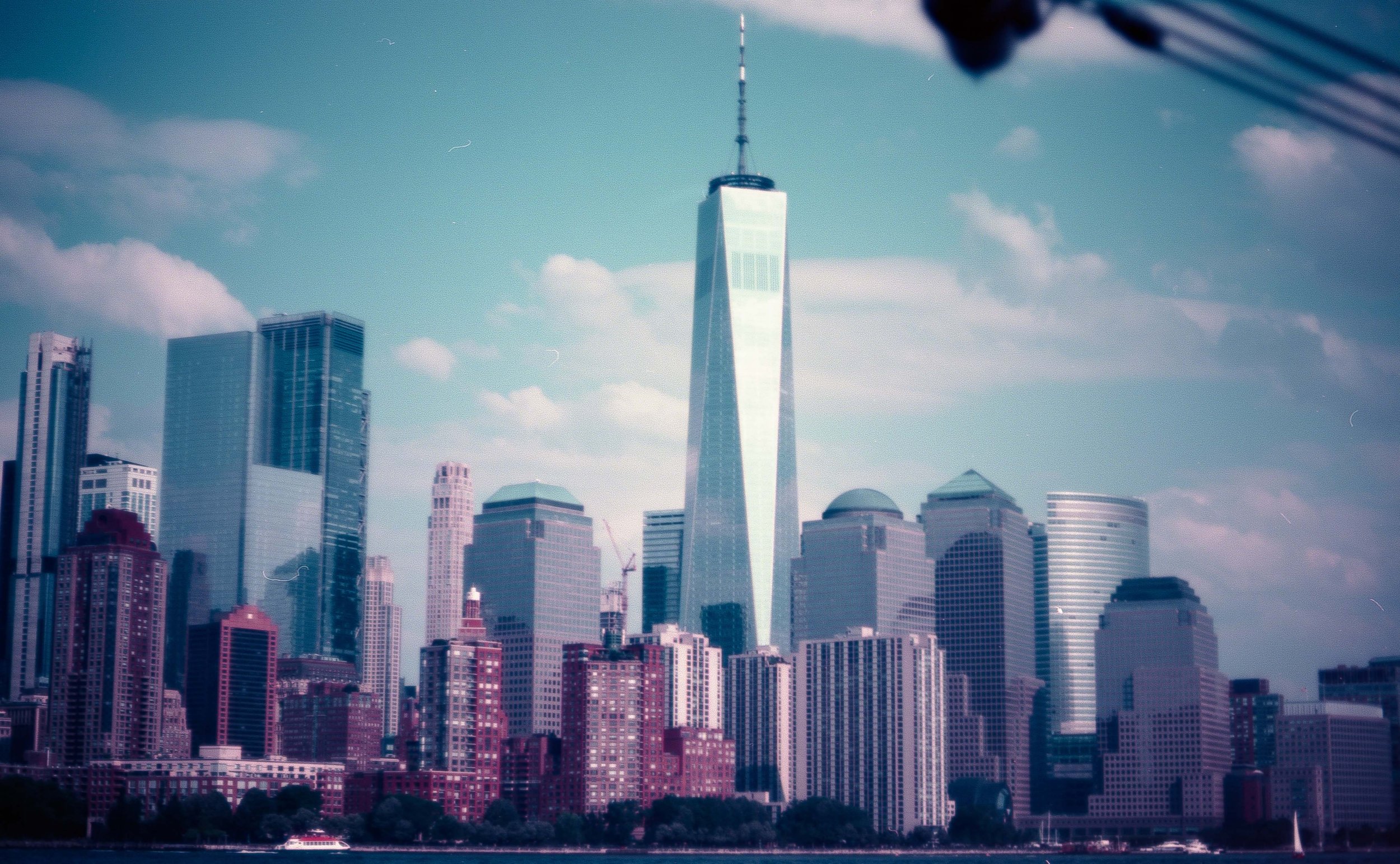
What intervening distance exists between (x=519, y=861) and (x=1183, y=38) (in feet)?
601

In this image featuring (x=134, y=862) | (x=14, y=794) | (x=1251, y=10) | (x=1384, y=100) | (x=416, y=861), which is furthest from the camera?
(x=14, y=794)

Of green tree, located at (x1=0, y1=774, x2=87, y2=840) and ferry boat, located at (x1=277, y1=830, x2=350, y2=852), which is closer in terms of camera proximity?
green tree, located at (x1=0, y1=774, x2=87, y2=840)

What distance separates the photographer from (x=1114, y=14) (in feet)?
35.4

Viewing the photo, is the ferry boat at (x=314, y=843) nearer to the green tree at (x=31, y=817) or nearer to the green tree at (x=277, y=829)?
the green tree at (x=277, y=829)

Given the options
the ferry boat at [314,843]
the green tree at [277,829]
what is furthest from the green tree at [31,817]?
the ferry boat at [314,843]

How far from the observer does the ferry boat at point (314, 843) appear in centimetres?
19362

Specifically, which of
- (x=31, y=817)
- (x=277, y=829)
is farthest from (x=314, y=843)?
(x=31, y=817)

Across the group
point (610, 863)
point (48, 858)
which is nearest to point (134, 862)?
point (48, 858)

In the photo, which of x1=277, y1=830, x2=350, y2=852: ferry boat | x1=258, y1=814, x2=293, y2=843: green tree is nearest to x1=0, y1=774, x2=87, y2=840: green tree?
x1=258, y1=814, x2=293, y2=843: green tree

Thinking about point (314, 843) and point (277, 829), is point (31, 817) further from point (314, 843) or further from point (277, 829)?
point (314, 843)

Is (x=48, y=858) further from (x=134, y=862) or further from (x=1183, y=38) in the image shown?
(x=1183, y=38)

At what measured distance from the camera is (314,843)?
637 ft

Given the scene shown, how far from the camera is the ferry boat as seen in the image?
194 m

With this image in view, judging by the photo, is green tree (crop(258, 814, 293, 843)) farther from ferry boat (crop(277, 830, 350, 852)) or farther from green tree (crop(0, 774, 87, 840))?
green tree (crop(0, 774, 87, 840))
